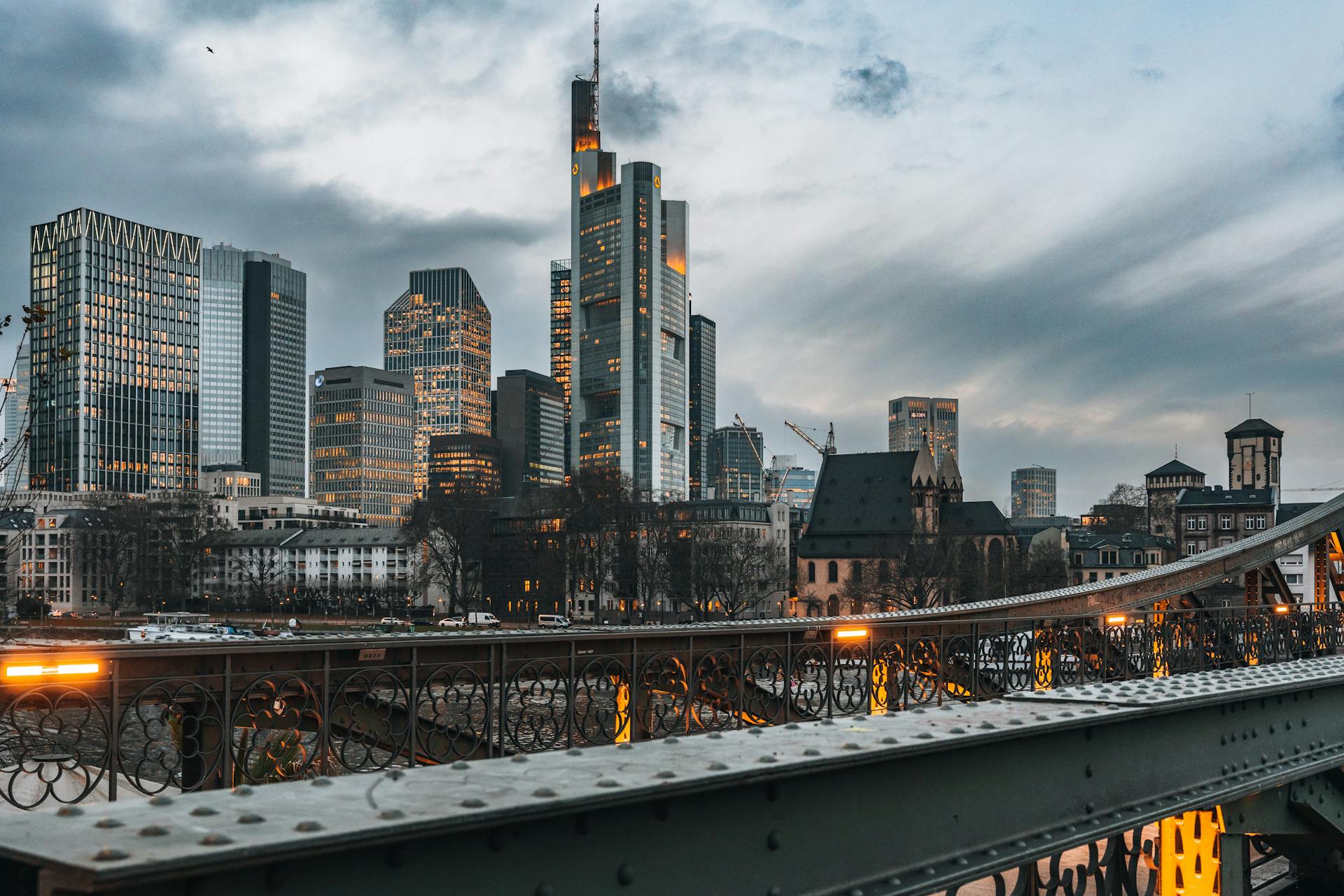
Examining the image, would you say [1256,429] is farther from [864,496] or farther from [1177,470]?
[864,496]

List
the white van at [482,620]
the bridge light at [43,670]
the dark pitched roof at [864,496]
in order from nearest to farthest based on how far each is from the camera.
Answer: the bridge light at [43,670] < the white van at [482,620] < the dark pitched roof at [864,496]

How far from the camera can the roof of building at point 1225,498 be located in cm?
11494

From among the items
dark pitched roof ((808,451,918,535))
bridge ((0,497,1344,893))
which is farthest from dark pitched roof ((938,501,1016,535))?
bridge ((0,497,1344,893))

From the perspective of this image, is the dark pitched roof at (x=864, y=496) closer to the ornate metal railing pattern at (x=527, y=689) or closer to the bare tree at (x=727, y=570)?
the bare tree at (x=727, y=570)

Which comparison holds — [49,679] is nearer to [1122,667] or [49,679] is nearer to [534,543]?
[1122,667]

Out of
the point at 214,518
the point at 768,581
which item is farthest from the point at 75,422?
the point at 768,581

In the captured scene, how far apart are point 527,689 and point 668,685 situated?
7.64 ft

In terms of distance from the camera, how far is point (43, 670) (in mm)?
8805

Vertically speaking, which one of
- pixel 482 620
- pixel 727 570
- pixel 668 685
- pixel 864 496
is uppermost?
pixel 864 496

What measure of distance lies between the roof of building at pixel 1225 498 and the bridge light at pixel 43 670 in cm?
12252

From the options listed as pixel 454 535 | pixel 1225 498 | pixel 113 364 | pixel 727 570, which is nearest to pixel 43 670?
pixel 727 570

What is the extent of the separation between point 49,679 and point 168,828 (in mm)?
7439

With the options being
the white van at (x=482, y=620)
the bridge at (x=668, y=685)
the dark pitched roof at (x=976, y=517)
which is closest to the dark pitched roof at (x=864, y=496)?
the dark pitched roof at (x=976, y=517)

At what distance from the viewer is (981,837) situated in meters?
4.25
